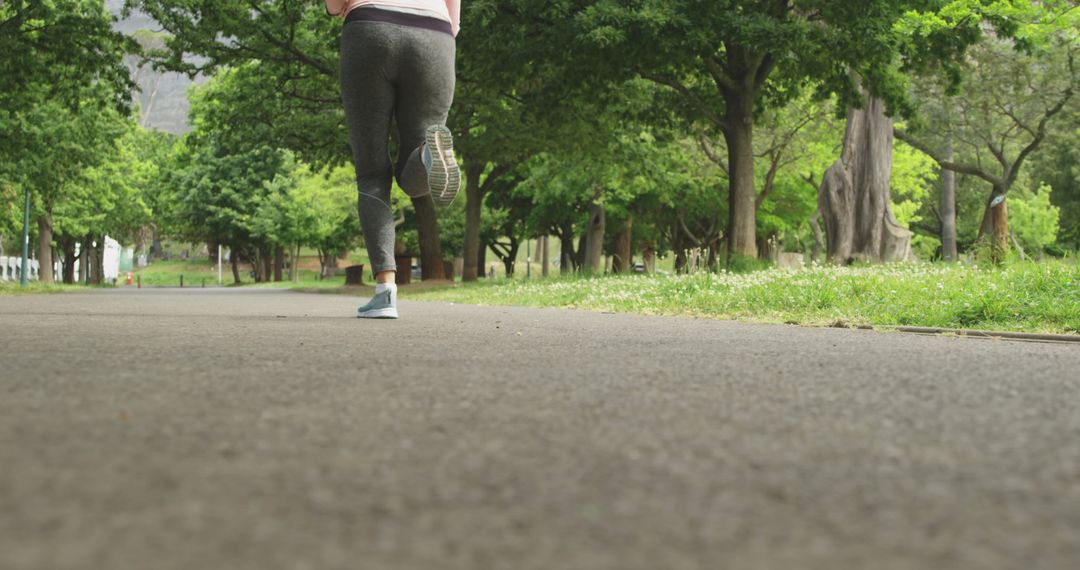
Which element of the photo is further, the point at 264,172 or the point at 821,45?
the point at 264,172

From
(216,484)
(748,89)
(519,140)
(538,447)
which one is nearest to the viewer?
(216,484)

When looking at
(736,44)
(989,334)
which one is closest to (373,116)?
(989,334)

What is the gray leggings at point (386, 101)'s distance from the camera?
251 inches

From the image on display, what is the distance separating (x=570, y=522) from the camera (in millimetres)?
1490

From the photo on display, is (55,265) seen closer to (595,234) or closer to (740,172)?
(595,234)

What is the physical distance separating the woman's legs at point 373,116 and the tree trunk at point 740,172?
10755 mm

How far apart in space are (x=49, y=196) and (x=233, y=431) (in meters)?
26.3

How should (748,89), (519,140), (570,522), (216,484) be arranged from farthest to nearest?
(519,140) → (748,89) → (216,484) → (570,522)

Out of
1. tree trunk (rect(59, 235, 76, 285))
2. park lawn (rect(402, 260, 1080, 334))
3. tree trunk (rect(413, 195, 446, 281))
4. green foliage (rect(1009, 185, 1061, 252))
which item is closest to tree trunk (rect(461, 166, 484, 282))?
tree trunk (rect(413, 195, 446, 281))

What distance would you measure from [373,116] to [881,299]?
4.29 meters

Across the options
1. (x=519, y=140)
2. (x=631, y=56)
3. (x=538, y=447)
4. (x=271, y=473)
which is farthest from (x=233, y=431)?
(x=519, y=140)

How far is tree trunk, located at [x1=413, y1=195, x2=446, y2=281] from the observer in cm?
2233

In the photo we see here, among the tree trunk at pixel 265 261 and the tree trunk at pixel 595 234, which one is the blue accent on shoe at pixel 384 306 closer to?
the tree trunk at pixel 595 234

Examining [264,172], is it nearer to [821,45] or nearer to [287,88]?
[287,88]
